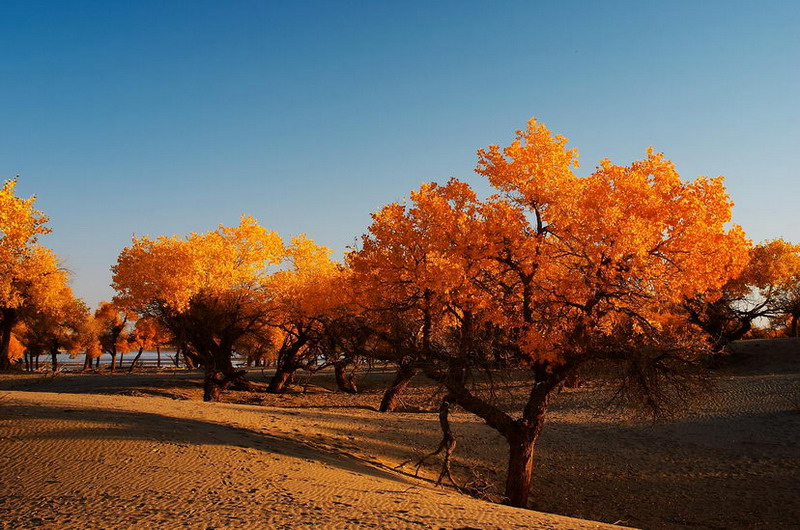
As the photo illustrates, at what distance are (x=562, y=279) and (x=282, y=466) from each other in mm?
7543

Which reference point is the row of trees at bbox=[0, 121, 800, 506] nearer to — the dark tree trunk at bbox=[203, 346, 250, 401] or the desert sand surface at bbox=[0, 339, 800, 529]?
the desert sand surface at bbox=[0, 339, 800, 529]

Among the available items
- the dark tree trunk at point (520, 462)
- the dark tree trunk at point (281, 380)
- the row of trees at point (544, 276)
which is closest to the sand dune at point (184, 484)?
the dark tree trunk at point (520, 462)

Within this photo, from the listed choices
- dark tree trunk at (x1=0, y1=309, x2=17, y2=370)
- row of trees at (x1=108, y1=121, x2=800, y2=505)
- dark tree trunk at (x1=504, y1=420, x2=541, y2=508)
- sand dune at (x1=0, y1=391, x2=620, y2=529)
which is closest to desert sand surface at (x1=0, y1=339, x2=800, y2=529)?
sand dune at (x1=0, y1=391, x2=620, y2=529)

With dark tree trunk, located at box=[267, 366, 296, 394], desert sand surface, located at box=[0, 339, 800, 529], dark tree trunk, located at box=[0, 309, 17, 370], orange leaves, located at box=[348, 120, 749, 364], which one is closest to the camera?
desert sand surface, located at box=[0, 339, 800, 529]

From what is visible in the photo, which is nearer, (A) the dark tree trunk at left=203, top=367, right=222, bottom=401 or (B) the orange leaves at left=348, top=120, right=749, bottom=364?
(B) the orange leaves at left=348, top=120, right=749, bottom=364

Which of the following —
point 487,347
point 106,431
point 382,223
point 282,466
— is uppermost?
point 382,223

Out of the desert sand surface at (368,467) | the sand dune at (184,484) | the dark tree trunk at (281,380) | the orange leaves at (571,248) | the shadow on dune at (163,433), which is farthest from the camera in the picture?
the dark tree trunk at (281,380)

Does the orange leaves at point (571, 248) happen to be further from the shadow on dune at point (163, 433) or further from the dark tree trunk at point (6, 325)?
the dark tree trunk at point (6, 325)

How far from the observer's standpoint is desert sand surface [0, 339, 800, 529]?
22.7 ft

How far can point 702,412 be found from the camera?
23.2 metres

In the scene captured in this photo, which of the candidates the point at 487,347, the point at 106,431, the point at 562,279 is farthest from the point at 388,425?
the point at 106,431

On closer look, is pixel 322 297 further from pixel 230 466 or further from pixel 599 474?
pixel 230 466

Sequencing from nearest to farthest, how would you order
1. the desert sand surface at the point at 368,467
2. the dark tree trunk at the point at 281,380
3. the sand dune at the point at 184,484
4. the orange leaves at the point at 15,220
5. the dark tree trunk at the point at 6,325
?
the sand dune at the point at 184,484
the desert sand surface at the point at 368,467
the orange leaves at the point at 15,220
the dark tree trunk at the point at 281,380
the dark tree trunk at the point at 6,325

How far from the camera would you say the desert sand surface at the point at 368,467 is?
691cm
